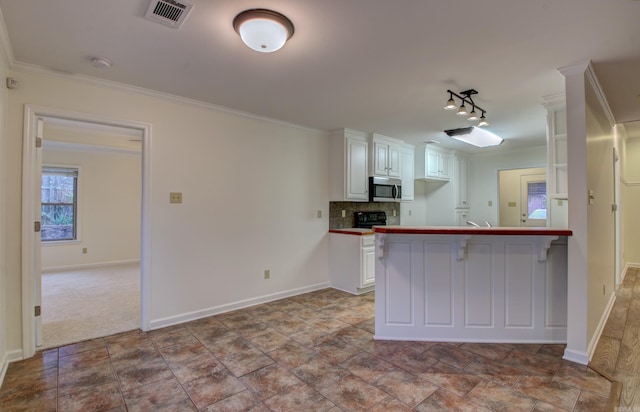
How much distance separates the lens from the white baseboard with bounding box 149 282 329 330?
10.9ft

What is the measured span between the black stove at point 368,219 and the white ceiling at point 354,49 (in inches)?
85.5

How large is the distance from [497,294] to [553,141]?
1.69 metres

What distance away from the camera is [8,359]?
250 centimetres

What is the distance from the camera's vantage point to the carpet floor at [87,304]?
125 inches

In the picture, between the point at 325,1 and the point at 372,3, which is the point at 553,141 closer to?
the point at 372,3

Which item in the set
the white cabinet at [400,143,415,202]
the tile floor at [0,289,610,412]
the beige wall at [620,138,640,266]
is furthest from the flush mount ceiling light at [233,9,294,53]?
the beige wall at [620,138,640,266]

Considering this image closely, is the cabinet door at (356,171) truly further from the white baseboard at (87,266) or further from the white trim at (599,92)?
the white baseboard at (87,266)

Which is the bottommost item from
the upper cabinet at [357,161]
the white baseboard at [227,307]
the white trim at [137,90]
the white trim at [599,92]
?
the white baseboard at [227,307]

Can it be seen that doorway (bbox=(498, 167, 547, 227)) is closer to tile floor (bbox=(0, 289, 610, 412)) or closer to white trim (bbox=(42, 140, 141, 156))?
tile floor (bbox=(0, 289, 610, 412))

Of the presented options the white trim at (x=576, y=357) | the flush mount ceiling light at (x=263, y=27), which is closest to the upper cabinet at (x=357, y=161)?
the flush mount ceiling light at (x=263, y=27)

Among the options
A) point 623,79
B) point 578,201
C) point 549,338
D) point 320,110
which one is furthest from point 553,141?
point 320,110

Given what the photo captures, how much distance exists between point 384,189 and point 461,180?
7.58 feet

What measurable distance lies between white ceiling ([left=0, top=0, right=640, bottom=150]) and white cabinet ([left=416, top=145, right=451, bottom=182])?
2259 mm

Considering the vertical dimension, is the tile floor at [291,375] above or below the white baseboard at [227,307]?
below
